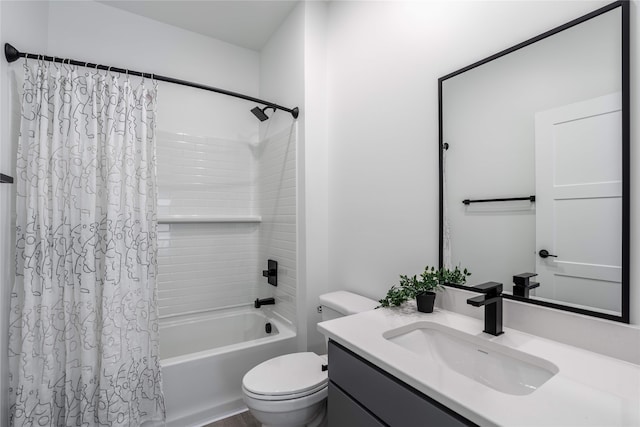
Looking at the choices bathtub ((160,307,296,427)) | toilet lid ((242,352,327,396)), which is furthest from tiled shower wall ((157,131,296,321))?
toilet lid ((242,352,327,396))

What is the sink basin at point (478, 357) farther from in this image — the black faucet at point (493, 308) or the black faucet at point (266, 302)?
the black faucet at point (266, 302)

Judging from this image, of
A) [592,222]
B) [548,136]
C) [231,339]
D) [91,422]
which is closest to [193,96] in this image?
[231,339]

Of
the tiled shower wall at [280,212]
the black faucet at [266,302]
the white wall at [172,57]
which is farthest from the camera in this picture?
the black faucet at [266,302]

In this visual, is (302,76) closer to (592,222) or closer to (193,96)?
(193,96)

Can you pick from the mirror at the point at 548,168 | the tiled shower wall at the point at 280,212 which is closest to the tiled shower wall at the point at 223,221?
the tiled shower wall at the point at 280,212

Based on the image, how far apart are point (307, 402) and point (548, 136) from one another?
1.46 meters

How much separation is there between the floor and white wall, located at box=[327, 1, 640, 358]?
3.22 ft

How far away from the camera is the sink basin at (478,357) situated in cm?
88

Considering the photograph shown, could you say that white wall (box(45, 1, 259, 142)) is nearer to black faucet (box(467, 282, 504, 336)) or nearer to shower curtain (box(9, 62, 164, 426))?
shower curtain (box(9, 62, 164, 426))

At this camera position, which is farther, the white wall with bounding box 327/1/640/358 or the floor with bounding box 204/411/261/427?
the floor with bounding box 204/411/261/427

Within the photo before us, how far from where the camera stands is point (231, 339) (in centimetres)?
253

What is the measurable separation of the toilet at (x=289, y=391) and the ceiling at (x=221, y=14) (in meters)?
2.22

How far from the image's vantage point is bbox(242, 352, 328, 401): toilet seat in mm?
1340

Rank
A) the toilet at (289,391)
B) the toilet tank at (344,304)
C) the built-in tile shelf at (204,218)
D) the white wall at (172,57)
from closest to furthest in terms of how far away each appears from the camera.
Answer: the toilet at (289,391), the toilet tank at (344,304), the white wall at (172,57), the built-in tile shelf at (204,218)
